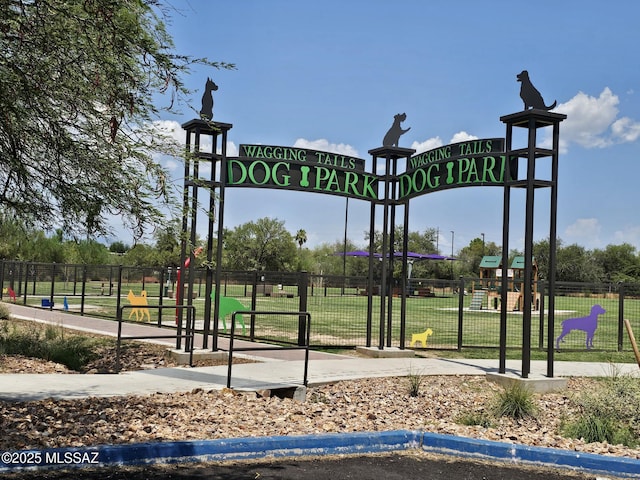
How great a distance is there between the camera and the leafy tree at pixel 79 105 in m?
6.06

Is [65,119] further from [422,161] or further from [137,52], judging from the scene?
[422,161]

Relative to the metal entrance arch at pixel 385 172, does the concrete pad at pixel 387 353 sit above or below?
below

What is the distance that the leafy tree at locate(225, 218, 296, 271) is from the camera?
8662cm

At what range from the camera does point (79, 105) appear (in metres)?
6.78

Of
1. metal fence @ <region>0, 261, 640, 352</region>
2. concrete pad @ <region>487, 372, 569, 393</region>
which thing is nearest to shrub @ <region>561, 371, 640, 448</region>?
concrete pad @ <region>487, 372, 569, 393</region>

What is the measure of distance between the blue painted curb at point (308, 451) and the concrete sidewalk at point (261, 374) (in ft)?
7.59

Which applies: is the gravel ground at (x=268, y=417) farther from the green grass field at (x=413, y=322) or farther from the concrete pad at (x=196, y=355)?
the green grass field at (x=413, y=322)

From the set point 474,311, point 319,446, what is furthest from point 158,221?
point 474,311

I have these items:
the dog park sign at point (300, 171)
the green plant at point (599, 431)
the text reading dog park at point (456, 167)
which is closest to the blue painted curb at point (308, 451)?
the green plant at point (599, 431)

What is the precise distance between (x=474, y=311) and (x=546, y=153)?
2218 cm

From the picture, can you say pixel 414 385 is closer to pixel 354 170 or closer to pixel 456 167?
pixel 456 167

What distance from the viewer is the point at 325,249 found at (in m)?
139

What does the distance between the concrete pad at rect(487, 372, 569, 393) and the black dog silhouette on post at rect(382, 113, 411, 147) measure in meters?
5.35

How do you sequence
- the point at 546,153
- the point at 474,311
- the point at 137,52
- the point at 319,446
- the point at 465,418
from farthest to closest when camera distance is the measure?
1. the point at 474,311
2. the point at 546,153
3. the point at 465,418
4. the point at 319,446
5. the point at 137,52
